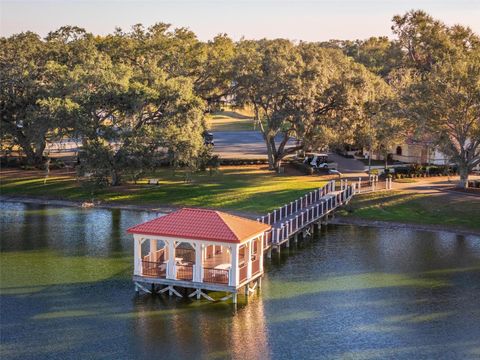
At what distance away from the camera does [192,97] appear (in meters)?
73.8

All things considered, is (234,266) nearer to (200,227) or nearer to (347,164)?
(200,227)

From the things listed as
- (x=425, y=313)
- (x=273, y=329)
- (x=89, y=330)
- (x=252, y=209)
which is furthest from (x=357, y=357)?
(x=252, y=209)

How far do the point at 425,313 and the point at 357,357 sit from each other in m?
7.49

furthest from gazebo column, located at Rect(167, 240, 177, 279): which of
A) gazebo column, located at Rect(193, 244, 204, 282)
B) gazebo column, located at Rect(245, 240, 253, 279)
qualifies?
gazebo column, located at Rect(245, 240, 253, 279)

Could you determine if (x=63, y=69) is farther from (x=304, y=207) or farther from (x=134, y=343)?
(x=134, y=343)

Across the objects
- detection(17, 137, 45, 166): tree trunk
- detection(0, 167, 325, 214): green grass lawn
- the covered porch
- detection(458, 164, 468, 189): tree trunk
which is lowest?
the covered porch

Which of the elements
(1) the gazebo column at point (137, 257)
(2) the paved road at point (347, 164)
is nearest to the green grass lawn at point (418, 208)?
(2) the paved road at point (347, 164)

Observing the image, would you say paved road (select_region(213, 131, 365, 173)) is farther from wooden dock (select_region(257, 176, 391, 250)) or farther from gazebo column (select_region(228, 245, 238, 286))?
gazebo column (select_region(228, 245, 238, 286))

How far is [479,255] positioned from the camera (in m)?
50.7

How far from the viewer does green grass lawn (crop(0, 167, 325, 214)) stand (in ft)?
219

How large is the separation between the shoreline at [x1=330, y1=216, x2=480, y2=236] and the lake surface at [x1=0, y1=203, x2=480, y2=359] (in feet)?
7.71

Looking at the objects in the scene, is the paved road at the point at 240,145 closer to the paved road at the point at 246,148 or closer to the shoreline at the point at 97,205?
the paved road at the point at 246,148

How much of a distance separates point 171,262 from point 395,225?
26.3m

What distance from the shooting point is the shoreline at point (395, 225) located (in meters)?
58.2
